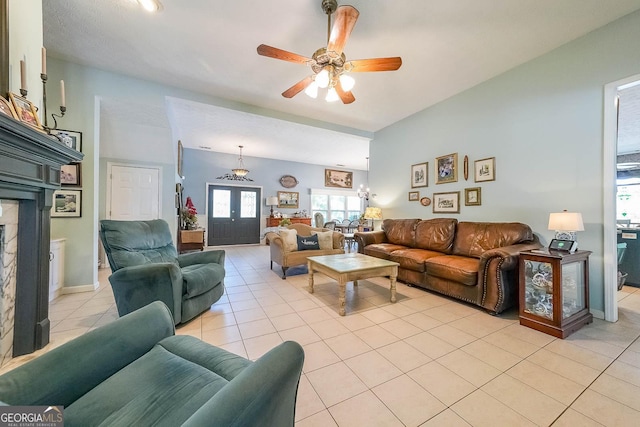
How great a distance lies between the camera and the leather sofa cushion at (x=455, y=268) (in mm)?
2693

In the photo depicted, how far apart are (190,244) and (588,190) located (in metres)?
6.76

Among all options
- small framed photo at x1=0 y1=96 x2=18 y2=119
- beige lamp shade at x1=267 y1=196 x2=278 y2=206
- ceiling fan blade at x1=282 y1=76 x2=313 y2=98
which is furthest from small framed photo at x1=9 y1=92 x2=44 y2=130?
beige lamp shade at x1=267 y1=196 x2=278 y2=206

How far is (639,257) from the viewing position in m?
3.43

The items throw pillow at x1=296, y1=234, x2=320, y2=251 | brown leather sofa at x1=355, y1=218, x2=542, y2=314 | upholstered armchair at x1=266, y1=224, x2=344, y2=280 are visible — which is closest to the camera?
brown leather sofa at x1=355, y1=218, x2=542, y2=314

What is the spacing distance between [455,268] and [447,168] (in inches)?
75.9

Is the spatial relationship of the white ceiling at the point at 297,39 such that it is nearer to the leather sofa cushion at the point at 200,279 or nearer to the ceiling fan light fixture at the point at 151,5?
the ceiling fan light fixture at the point at 151,5

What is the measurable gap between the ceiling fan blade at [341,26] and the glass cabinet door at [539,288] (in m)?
2.75

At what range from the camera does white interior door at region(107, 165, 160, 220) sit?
4305 mm

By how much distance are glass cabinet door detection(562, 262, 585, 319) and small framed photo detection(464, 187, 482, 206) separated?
4.68ft

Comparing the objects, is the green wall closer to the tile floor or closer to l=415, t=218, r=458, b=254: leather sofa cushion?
l=415, t=218, r=458, b=254: leather sofa cushion

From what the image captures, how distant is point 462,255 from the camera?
3.40m

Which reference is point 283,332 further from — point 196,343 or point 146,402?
point 146,402

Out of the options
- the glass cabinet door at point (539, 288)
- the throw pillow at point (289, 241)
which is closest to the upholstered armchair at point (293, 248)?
the throw pillow at point (289, 241)

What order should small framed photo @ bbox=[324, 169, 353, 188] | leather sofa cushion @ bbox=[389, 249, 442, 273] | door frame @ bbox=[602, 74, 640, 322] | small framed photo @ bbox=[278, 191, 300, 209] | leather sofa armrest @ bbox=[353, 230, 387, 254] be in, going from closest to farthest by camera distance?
1. door frame @ bbox=[602, 74, 640, 322]
2. leather sofa cushion @ bbox=[389, 249, 442, 273]
3. leather sofa armrest @ bbox=[353, 230, 387, 254]
4. small framed photo @ bbox=[278, 191, 300, 209]
5. small framed photo @ bbox=[324, 169, 353, 188]
